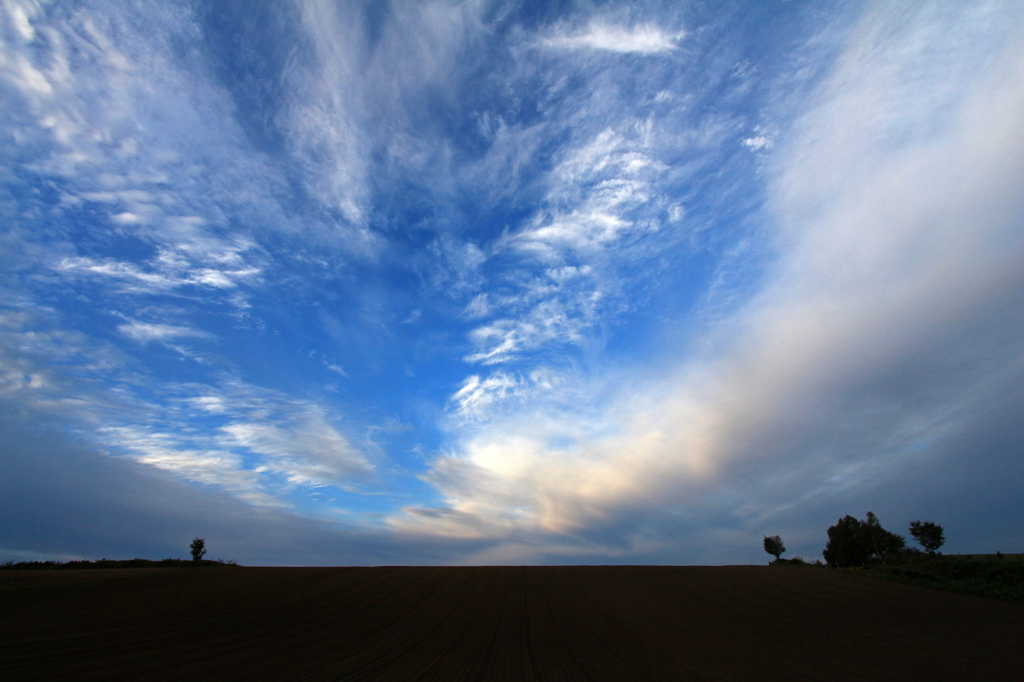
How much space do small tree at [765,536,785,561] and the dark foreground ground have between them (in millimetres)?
40945

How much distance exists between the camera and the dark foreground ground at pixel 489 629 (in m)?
13.6

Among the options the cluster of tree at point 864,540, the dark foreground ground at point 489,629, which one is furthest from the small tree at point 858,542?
the dark foreground ground at point 489,629

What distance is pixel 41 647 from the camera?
562 inches

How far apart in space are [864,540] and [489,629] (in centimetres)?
6799

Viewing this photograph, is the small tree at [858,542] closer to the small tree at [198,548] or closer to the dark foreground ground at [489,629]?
the dark foreground ground at [489,629]

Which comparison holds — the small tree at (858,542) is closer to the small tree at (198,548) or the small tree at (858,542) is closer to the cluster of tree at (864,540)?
the cluster of tree at (864,540)

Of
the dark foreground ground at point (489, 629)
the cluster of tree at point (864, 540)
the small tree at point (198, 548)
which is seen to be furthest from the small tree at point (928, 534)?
the small tree at point (198, 548)

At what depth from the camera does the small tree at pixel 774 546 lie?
67.1 meters

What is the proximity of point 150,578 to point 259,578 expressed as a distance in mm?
6228

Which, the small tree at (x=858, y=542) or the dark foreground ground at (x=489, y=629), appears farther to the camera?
the small tree at (x=858, y=542)

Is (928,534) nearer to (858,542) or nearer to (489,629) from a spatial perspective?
(858,542)

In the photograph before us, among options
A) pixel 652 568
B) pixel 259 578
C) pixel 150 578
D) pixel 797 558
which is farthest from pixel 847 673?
pixel 797 558

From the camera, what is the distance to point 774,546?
2670 inches

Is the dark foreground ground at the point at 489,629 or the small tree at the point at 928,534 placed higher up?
the small tree at the point at 928,534
